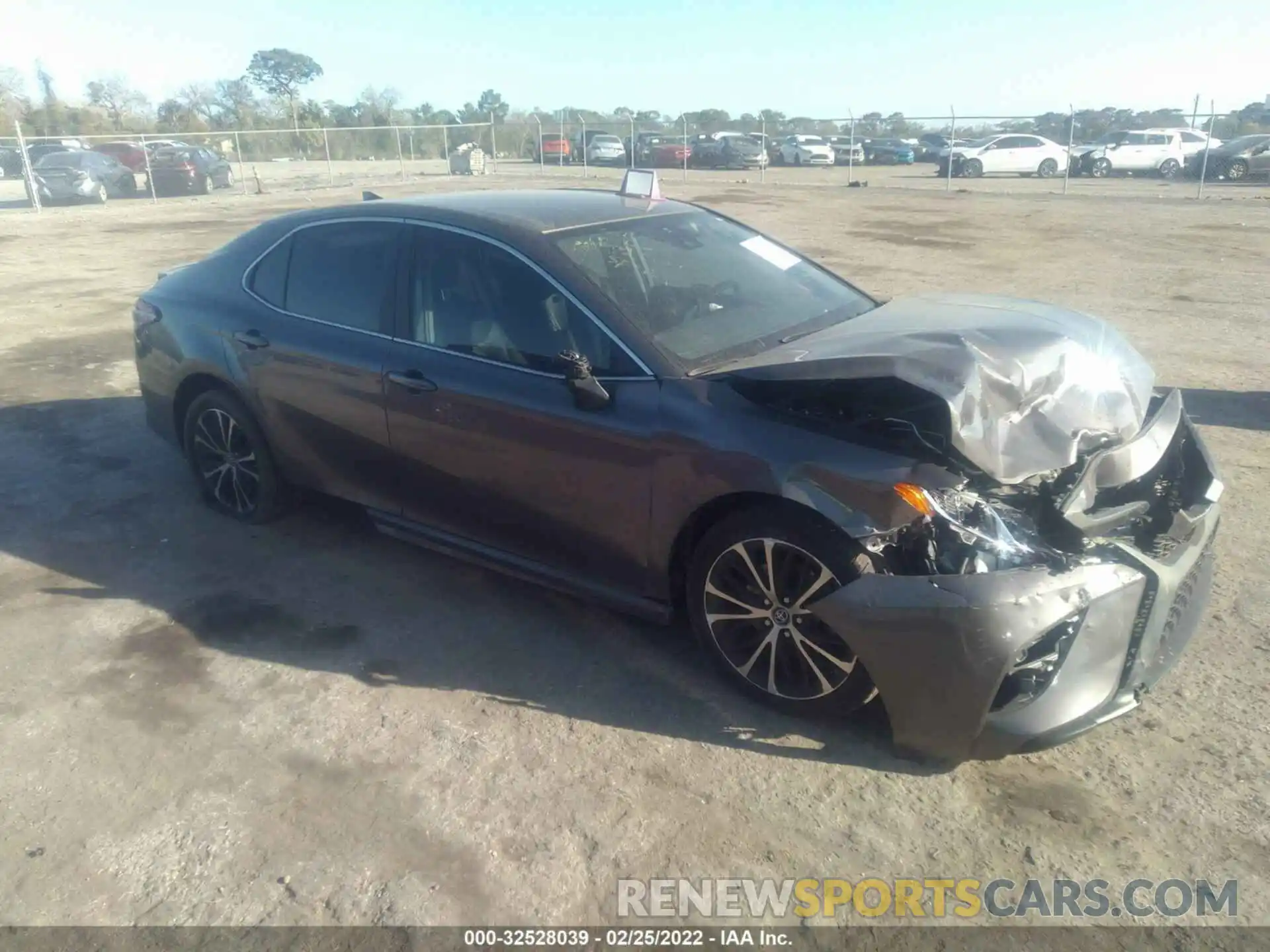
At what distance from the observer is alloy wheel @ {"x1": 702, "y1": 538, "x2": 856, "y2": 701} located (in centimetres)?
329

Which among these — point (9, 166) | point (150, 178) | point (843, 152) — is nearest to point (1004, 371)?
point (150, 178)

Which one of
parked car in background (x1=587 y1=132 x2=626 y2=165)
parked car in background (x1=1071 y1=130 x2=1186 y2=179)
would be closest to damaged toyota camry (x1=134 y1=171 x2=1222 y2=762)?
parked car in background (x1=1071 y1=130 x2=1186 y2=179)

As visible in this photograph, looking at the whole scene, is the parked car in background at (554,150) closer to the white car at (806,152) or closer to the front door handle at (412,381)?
the white car at (806,152)

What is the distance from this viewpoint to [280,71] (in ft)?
302

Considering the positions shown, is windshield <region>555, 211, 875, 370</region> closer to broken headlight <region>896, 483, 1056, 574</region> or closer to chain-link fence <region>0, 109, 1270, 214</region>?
broken headlight <region>896, 483, 1056, 574</region>

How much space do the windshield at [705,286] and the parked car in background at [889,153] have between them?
131 feet

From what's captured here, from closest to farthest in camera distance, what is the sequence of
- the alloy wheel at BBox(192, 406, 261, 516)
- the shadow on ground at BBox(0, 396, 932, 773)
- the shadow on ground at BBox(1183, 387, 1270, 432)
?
the shadow on ground at BBox(0, 396, 932, 773), the alloy wheel at BBox(192, 406, 261, 516), the shadow on ground at BBox(1183, 387, 1270, 432)

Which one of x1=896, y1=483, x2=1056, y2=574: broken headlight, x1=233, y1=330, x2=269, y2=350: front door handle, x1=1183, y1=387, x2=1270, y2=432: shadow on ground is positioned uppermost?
x1=233, y1=330, x2=269, y2=350: front door handle

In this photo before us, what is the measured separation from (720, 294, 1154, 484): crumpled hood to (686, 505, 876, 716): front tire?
51 cm

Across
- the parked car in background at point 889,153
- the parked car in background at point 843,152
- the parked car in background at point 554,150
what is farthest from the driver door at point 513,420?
the parked car in background at point 889,153

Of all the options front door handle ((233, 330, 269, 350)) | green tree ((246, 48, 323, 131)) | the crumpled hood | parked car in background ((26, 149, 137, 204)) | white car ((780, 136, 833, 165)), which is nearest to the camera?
the crumpled hood

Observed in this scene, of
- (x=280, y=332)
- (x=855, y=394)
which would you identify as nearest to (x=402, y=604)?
(x=280, y=332)

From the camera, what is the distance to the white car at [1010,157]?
102ft

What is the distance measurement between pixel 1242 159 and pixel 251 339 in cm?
2961
